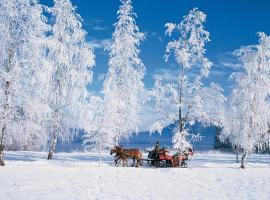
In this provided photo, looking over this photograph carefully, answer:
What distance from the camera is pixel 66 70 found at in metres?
34.1

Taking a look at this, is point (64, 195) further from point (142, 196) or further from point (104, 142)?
point (104, 142)

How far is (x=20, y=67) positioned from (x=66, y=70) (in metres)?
7.03

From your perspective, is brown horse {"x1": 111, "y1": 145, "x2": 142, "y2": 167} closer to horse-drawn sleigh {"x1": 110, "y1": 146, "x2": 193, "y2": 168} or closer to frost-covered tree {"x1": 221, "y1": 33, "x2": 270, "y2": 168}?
horse-drawn sleigh {"x1": 110, "y1": 146, "x2": 193, "y2": 168}

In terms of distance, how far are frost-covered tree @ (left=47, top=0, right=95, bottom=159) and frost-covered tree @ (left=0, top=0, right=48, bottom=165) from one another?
4238 mm

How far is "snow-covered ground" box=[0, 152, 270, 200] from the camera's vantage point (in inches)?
770

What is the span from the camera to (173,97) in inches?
1268

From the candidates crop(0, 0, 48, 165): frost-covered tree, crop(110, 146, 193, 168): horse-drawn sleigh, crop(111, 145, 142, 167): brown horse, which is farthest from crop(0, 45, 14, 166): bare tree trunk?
crop(111, 145, 142, 167): brown horse

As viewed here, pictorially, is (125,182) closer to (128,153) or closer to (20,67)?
(128,153)

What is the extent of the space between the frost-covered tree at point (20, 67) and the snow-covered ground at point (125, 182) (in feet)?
8.84

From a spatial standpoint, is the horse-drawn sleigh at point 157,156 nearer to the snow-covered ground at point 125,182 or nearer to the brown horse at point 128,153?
the brown horse at point 128,153

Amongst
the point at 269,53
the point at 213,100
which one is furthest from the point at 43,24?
the point at 269,53

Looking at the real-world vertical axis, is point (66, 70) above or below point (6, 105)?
above

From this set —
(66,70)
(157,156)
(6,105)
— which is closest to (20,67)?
(6,105)

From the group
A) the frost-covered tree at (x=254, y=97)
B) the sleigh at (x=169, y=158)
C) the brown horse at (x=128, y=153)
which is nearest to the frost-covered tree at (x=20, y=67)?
the brown horse at (x=128, y=153)
